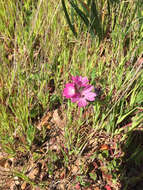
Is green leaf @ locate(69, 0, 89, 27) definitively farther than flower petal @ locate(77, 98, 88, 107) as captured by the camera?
Yes

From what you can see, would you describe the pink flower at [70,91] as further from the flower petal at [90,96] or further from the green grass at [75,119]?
the green grass at [75,119]

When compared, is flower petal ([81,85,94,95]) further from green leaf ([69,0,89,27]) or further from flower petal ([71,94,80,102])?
green leaf ([69,0,89,27])

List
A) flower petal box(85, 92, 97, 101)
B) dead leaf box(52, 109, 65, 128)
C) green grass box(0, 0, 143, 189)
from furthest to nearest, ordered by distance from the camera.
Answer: dead leaf box(52, 109, 65, 128) → green grass box(0, 0, 143, 189) → flower petal box(85, 92, 97, 101)

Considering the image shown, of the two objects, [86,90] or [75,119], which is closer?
[86,90]

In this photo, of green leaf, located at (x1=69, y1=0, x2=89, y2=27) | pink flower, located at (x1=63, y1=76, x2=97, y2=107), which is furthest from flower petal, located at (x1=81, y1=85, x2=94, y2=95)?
green leaf, located at (x1=69, y1=0, x2=89, y2=27)

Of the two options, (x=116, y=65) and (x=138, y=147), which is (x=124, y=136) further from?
(x=116, y=65)

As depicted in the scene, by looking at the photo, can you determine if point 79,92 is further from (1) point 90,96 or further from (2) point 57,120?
(2) point 57,120

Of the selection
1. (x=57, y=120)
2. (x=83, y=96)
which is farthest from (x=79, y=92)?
(x=57, y=120)

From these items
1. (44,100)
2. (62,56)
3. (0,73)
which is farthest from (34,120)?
(62,56)

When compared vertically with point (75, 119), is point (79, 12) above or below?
above
